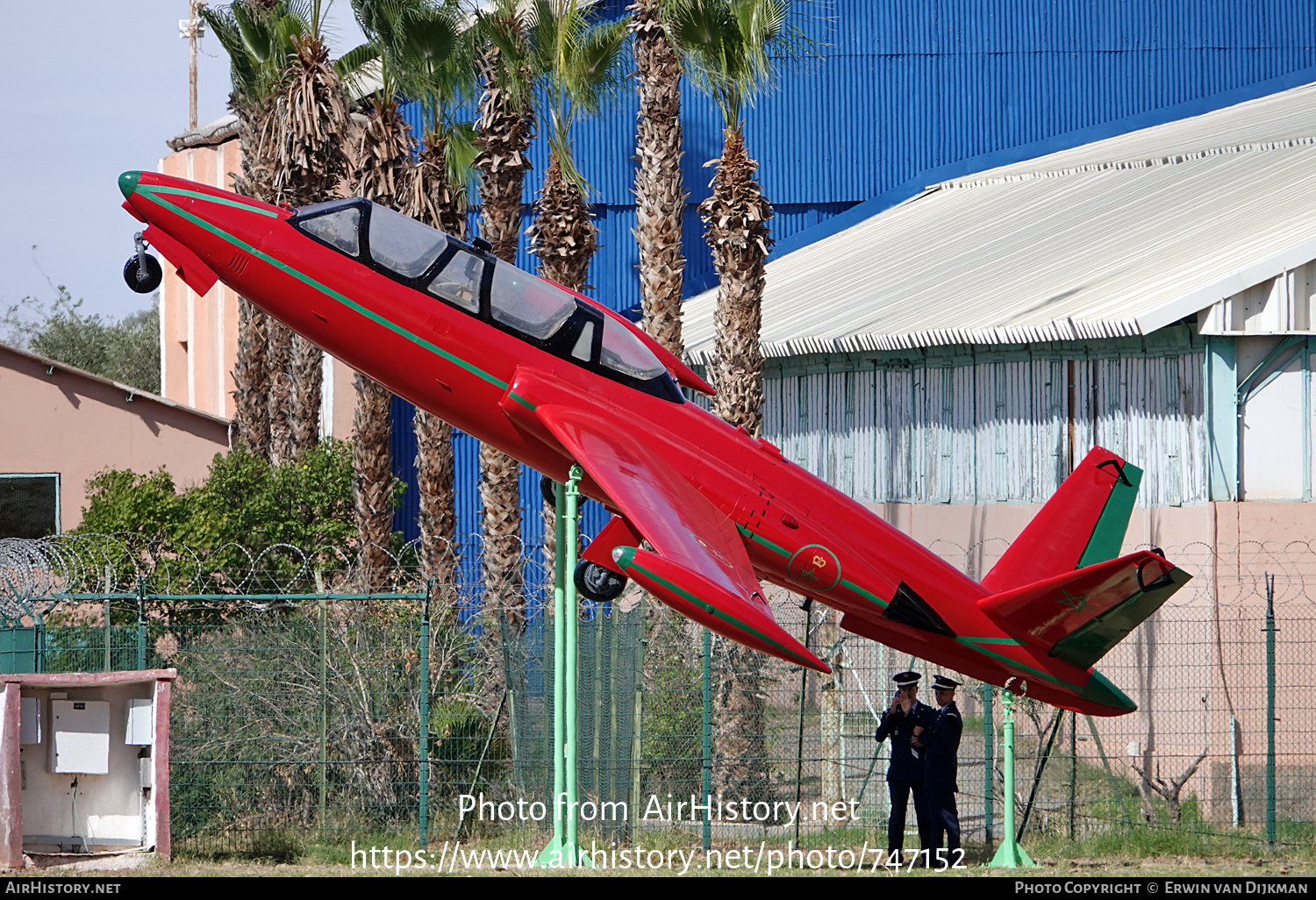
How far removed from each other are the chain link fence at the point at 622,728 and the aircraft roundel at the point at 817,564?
9.48 feet

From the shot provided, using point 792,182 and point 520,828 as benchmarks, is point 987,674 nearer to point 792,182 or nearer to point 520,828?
point 520,828

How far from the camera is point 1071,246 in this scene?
1002 inches

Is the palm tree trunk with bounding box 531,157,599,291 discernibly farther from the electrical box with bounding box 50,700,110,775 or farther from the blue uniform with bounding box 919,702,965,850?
the electrical box with bounding box 50,700,110,775

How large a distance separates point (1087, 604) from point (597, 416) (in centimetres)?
435

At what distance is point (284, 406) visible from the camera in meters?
32.8

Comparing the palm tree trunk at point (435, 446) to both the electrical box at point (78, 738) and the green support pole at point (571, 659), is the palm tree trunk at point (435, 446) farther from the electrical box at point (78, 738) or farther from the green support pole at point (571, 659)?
the green support pole at point (571, 659)

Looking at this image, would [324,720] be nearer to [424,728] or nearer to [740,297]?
[424,728]

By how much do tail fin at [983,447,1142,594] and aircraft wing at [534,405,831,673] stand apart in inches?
115

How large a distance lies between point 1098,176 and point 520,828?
2037cm

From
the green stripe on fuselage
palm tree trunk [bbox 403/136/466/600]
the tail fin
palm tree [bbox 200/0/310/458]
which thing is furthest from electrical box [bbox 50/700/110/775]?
palm tree [bbox 200/0/310/458]

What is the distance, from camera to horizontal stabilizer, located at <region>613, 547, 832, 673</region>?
35.8 ft

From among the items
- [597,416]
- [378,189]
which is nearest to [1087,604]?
[597,416]

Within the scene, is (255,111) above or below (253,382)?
above

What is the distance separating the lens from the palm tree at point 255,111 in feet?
93.7
